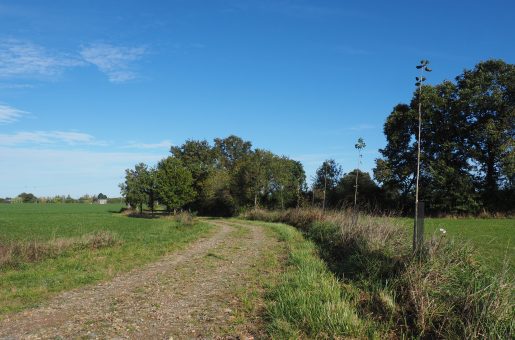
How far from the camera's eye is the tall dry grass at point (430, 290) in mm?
5164

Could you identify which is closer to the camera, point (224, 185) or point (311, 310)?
point (311, 310)

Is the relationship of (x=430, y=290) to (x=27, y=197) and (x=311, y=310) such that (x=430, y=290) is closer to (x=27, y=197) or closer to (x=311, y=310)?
(x=311, y=310)

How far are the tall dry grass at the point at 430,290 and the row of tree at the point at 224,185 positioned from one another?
3579 cm

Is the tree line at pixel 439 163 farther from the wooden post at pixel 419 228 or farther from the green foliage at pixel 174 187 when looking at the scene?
the wooden post at pixel 419 228

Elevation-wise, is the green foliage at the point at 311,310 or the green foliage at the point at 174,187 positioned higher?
the green foliage at the point at 174,187

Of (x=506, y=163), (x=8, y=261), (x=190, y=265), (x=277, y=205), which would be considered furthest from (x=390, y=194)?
(x=8, y=261)

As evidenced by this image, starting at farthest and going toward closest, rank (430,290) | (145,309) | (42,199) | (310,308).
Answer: (42,199)
(145,309)
(310,308)
(430,290)

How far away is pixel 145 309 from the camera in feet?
24.4

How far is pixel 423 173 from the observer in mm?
42688

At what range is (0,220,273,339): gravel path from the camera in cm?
619

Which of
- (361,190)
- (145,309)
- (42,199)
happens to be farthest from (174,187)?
(42,199)

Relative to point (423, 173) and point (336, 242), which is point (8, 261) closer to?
point (336, 242)

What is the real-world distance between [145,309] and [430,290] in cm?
516

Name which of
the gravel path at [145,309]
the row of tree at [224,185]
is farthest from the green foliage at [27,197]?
the gravel path at [145,309]
